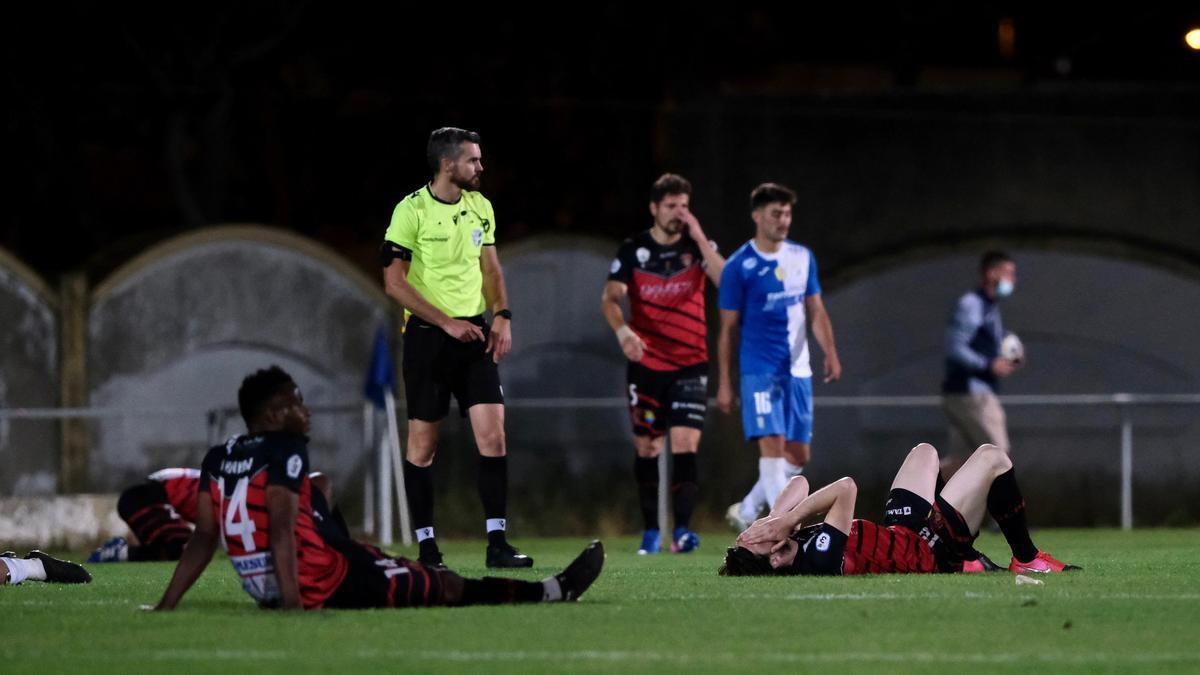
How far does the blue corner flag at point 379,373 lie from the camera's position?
17500mm

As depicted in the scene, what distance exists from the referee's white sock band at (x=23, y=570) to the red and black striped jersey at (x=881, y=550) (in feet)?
12.2

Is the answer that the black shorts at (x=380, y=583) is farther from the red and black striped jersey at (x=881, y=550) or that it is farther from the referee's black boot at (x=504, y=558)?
the referee's black boot at (x=504, y=558)

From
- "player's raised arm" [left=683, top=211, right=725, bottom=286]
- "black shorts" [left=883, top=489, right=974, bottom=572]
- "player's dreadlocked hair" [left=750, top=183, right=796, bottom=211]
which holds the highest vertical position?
"player's dreadlocked hair" [left=750, top=183, right=796, bottom=211]

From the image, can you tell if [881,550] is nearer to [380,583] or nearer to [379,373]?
[380,583]

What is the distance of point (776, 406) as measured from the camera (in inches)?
531

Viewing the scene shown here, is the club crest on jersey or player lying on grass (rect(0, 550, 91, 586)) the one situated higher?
the club crest on jersey

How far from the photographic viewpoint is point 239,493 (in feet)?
25.8

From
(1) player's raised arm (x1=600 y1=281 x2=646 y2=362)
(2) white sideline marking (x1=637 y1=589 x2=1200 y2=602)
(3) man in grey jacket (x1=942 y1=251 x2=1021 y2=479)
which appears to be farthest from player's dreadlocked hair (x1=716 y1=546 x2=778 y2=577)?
(3) man in grey jacket (x1=942 y1=251 x2=1021 y2=479)

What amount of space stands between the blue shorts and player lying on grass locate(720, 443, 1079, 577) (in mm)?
3548

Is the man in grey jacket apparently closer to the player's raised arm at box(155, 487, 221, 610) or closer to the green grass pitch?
the green grass pitch

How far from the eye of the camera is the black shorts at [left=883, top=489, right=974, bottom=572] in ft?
31.8

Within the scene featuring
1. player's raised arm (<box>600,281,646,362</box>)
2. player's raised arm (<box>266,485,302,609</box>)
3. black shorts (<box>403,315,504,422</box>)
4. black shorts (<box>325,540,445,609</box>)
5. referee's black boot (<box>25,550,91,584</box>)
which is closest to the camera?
player's raised arm (<box>266,485,302,609</box>)

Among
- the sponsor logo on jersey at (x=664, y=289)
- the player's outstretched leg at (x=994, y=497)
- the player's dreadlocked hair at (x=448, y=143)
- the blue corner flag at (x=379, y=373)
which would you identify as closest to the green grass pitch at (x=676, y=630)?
the player's outstretched leg at (x=994, y=497)

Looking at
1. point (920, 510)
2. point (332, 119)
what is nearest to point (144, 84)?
point (332, 119)
